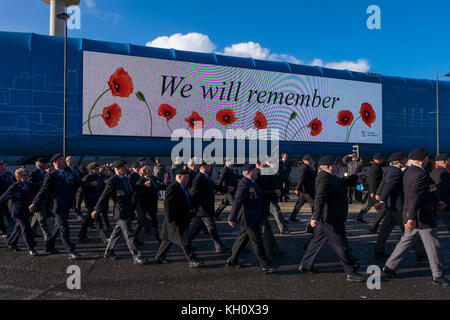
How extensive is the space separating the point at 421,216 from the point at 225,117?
18.6 m

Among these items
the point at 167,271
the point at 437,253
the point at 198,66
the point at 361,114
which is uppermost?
the point at 198,66

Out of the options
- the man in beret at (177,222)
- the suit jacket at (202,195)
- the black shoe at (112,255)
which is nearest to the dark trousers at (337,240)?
the man in beret at (177,222)

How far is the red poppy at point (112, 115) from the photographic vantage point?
2008 centimetres

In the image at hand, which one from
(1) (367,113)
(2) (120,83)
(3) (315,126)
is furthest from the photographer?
(1) (367,113)

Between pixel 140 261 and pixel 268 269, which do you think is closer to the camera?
pixel 268 269

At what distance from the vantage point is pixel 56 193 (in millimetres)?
6266

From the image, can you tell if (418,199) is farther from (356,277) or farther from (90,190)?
(90,190)

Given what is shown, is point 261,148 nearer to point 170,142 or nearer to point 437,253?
point 170,142

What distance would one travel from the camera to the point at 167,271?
17.9 ft

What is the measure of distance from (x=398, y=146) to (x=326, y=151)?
20.9 feet

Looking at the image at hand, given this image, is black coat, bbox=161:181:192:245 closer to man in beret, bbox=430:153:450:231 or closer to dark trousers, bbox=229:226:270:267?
dark trousers, bbox=229:226:270:267

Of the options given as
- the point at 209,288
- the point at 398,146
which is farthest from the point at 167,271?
the point at 398,146

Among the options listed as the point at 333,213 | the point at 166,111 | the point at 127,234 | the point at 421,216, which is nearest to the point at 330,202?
the point at 333,213

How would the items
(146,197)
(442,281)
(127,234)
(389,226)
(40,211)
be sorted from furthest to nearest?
(146,197) < (40,211) < (389,226) < (127,234) < (442,281)
